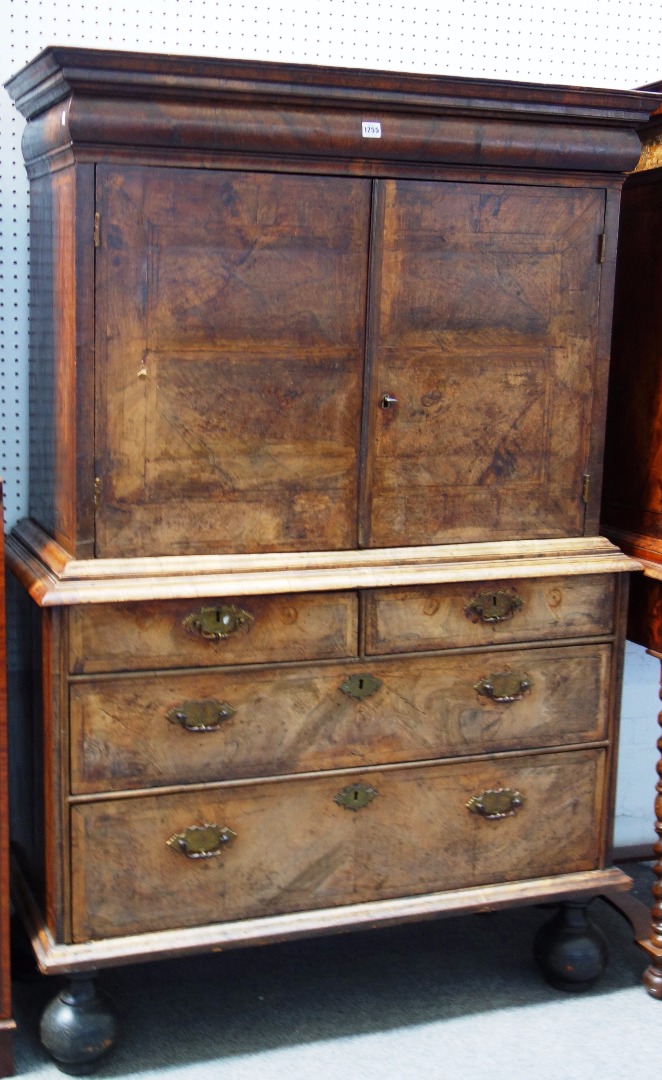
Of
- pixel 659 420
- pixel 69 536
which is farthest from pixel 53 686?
pixel 659 420

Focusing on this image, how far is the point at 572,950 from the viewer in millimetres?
3127

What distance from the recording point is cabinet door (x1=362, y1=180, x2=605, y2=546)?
110 inches

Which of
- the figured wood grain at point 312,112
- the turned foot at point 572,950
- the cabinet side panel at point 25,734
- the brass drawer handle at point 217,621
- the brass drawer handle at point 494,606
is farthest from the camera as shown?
the turned foot at point 572,950

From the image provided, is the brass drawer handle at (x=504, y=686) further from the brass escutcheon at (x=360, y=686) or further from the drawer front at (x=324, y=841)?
the brass escutcheon at (x=360, y=686)

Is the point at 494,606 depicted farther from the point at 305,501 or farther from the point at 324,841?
the point at 324,841

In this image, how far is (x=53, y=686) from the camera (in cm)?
262

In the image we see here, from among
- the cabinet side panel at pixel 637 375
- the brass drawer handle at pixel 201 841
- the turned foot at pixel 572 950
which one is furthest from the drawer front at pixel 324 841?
the cabinet side panel at pixel 637 375

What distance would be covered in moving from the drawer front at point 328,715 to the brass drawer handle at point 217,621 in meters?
0.09

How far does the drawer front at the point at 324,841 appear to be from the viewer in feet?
8.89

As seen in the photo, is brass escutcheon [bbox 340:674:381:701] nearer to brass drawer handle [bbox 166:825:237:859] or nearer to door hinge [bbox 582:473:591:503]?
brass drawer handle [bbox 166:825:237:859]

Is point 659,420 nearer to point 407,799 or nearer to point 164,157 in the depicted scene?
point 407,799

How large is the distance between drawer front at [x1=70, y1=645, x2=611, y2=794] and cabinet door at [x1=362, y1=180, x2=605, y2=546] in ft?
1.02

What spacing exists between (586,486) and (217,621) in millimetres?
939

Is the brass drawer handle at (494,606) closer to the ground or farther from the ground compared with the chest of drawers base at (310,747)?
farther from the ground
